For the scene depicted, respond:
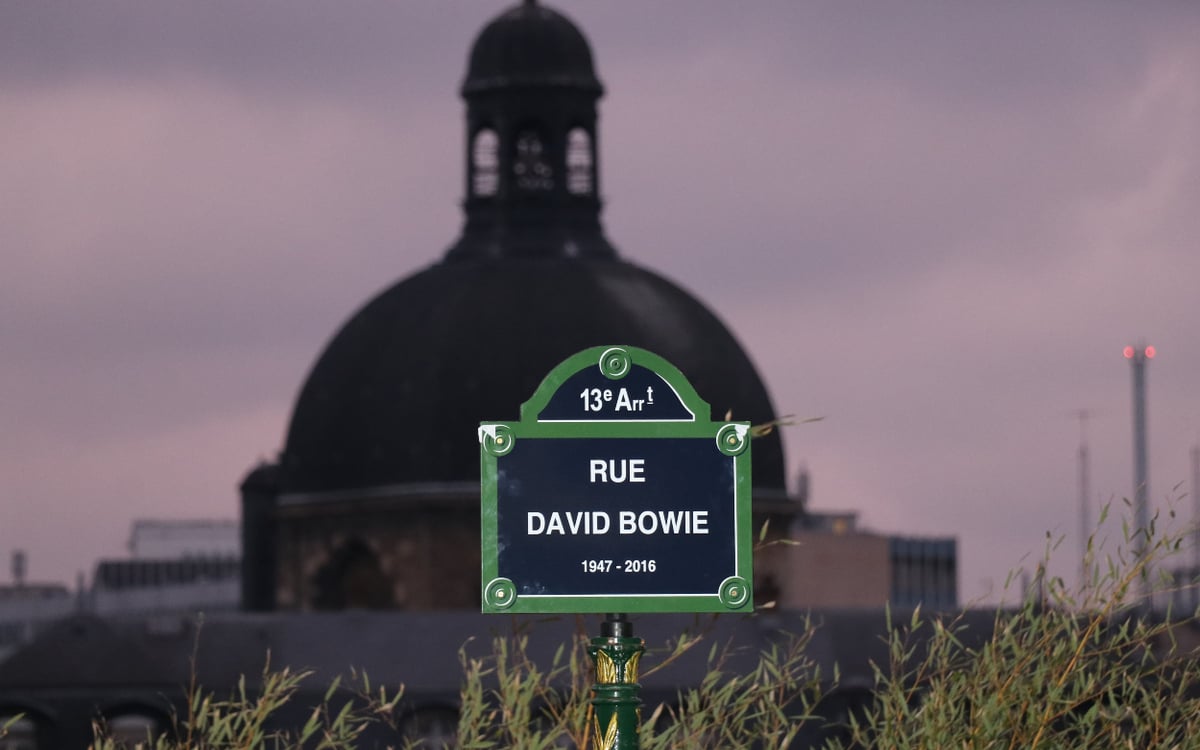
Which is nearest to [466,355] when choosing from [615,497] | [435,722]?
[435,722]

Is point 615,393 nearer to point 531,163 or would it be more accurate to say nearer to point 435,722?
point 435,722

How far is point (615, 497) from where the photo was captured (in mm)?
10555

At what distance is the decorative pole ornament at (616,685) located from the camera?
1059 cm

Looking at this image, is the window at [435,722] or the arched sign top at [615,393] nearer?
the arched sign top at [615,393]

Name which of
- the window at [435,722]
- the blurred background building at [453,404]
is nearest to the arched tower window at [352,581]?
the blurred background building at [453,404]

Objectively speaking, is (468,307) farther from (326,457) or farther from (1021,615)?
(1021,615)

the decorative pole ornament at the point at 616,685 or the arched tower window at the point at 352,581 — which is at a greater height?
the decorative pole ornament at the point at 616,685

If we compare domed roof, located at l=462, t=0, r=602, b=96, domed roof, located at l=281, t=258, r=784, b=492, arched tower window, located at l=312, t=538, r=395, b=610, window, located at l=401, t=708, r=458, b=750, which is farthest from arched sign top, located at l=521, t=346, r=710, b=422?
arched tower window, located at l=312, t=538, r=395, b=610

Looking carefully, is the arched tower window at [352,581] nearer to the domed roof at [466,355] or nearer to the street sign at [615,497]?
the domed roof at [466,355]

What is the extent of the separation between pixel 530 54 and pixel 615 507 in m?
54.1

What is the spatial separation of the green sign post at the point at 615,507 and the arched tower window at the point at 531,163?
53.6 meters

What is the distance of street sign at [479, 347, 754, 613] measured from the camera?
1047 centimetres

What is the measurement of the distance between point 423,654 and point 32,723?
8.09m

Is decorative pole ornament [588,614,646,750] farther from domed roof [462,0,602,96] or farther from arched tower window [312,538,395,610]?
arched tower window [312,538,395,610]
